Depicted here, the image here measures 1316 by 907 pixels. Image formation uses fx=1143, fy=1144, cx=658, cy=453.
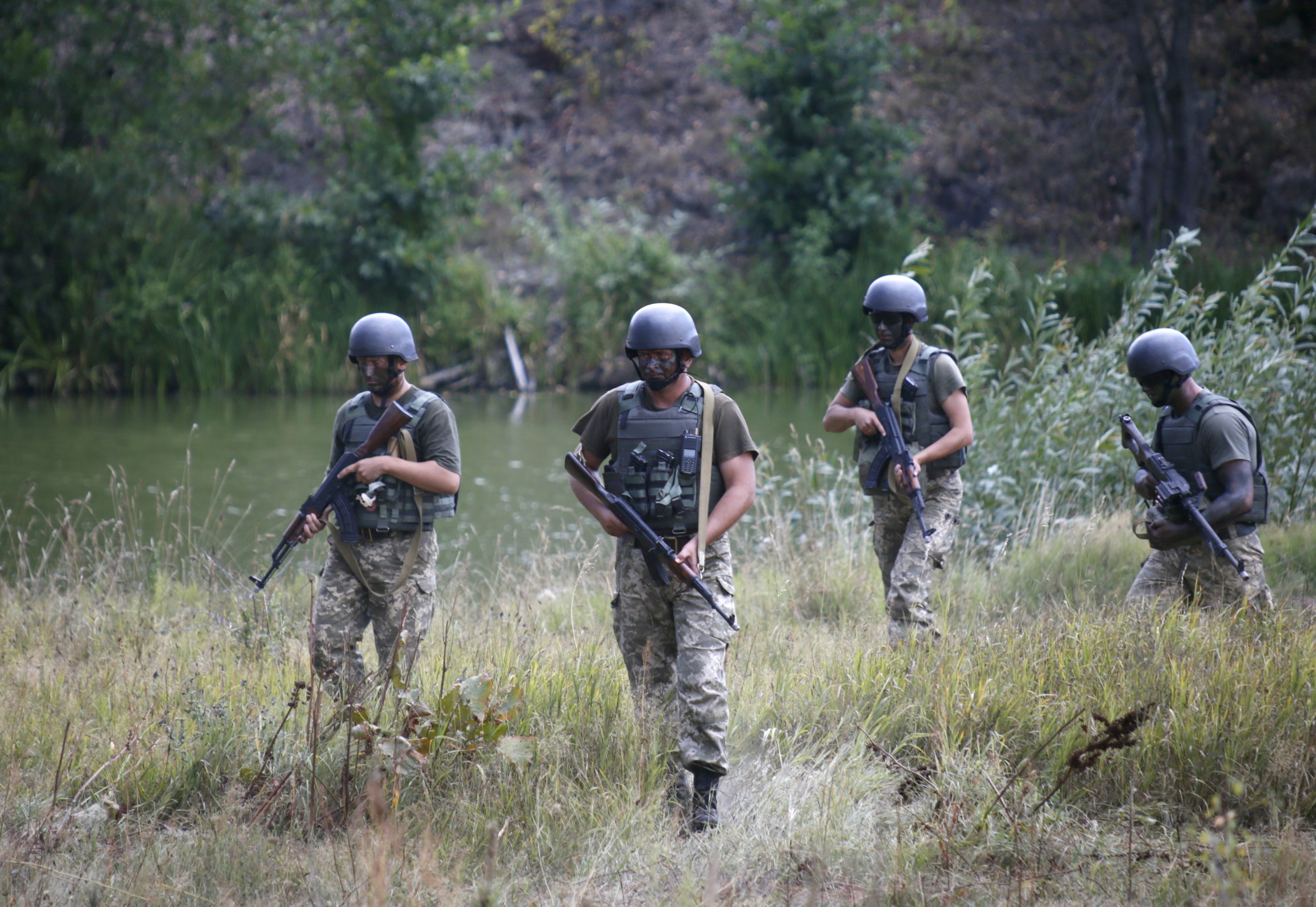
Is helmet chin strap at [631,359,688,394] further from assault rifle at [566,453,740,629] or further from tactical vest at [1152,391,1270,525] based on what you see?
tactical vest at [1152,391,1270,525]

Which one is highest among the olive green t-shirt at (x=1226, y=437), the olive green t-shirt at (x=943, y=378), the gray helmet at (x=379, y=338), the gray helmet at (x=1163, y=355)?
the gray helmet at (x=1163, y=355)

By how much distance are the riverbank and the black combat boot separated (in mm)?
107

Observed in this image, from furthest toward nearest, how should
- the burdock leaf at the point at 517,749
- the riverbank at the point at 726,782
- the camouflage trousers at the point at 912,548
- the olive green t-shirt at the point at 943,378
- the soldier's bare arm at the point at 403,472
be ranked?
the olive green t-shirt at the point at 943,378 → the camouflage trousers at the point at 912,548 → the soldier's bare arm at the point at 403,472 → the burdock leaf at the point at 517,749 → the riverbank at the point at 726,782

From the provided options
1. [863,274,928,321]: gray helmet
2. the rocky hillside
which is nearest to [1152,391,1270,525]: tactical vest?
[863,274,928,321]: gray helmet

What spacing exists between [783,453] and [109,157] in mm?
13461

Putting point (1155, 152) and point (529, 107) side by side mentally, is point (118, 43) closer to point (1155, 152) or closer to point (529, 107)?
point (529, 107)

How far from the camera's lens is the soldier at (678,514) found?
3936 mm

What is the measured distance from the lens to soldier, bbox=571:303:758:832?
3.94m

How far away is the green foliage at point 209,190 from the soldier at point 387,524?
16.1m

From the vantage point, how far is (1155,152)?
859 inches

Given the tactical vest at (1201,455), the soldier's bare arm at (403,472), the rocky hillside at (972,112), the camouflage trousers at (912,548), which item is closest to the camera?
the soldier's bare arm at (403,472)

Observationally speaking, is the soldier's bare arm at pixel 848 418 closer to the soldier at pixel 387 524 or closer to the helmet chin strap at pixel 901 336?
the helmet chin strap at pixel 901 336

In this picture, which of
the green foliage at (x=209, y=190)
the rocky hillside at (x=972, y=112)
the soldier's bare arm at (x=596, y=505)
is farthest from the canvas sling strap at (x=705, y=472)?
the rocky hillside at (x=972, y=112)

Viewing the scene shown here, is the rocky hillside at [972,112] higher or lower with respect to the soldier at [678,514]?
higher
